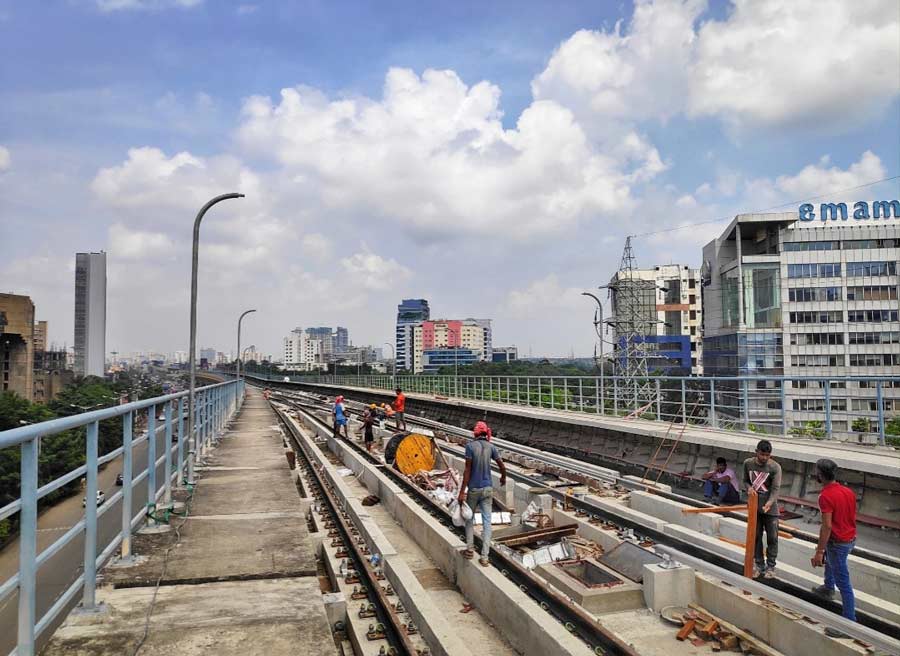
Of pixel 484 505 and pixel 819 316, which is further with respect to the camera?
pixel 819 316

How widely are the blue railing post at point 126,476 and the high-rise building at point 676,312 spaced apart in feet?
320

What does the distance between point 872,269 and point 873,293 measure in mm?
2484

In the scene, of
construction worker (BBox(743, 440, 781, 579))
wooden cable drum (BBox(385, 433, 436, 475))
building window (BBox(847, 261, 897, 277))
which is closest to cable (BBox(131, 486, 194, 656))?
construction worker (BBox(743, 440, 781, 579))

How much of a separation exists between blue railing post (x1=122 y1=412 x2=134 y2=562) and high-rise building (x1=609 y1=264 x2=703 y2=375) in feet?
320

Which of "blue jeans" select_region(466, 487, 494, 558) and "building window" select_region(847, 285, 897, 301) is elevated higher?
"building window" select_region(847, 285, 897, 301)

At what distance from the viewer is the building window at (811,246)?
227 feet

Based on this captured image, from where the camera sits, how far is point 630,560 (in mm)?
8742

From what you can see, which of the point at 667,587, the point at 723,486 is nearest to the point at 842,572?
the point at 667,587

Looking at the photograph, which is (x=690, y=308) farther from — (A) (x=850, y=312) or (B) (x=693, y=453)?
(B) (x=693, y=453)

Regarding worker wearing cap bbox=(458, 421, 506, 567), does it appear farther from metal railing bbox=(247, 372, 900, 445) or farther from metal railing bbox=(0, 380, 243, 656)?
metal railing bbox=(247, 372, 900, 445)

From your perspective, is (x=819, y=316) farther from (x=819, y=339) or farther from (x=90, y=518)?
(x=90, y=518)

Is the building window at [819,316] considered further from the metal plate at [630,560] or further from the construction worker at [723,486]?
the metal plate at [630,560]

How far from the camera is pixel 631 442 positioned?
1719 cm

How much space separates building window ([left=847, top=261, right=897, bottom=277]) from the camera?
67312 millimetres
